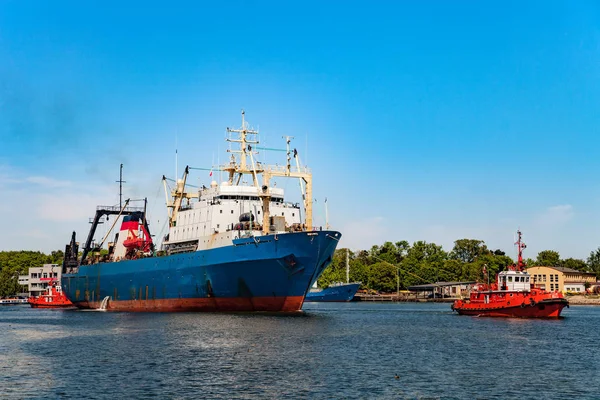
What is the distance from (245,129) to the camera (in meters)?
78.9

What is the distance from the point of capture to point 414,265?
528 ft

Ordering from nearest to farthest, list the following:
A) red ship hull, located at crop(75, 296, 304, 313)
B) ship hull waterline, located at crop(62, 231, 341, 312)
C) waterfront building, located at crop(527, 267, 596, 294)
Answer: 1. ship hull waterline, located at crop(62, 231, 341, 312)
2. red ship hull, located at crop(75, 296, 304, 313)
3. waterfront building, located at crop(527, 267, 596, 294)

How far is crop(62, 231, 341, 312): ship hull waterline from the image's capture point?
62.0 metres

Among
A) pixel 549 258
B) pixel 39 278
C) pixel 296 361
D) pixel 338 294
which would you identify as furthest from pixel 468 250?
pixel 296 361

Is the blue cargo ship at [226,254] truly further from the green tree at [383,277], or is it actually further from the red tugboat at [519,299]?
the green tree at [383,277]

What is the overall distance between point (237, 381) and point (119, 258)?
64205 millimetres

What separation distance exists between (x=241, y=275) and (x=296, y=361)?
28.9 m

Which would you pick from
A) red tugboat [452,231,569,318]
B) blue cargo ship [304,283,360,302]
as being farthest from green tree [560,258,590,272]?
red tugboat [452,231,569,318]

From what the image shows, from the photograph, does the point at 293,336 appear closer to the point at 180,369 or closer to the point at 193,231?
the point at 180,369

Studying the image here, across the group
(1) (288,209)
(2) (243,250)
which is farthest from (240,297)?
(1) (288,209)

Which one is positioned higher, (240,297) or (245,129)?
(245,129)

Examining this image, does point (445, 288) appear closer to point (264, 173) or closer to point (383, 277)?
point (383, 277)

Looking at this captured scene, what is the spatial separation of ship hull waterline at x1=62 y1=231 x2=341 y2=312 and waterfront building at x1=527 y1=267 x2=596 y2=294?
295 feet

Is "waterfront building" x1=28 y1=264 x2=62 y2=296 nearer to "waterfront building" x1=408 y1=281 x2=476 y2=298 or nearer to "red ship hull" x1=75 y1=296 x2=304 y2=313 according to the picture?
"waterfront building" x1=408 y1=281 x2=476 y2=298
